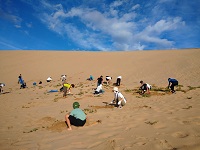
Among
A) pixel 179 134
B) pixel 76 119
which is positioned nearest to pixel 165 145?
pixel 179 134

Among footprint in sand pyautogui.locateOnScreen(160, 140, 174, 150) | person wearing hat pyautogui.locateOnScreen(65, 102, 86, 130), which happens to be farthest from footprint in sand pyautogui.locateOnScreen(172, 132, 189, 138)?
person wearing hat pyautogui.locateOnScreen(65, 102, 86, 130)

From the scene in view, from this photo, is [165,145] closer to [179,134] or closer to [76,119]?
[179,134]

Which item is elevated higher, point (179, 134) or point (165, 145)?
point (179, 134)

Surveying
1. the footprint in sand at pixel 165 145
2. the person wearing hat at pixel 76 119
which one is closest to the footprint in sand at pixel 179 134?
the footprint in sand at pixel 165 145

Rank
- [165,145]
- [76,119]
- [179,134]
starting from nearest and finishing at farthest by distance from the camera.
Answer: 1. [165,145]
2. [179,134]
3. [76,119]

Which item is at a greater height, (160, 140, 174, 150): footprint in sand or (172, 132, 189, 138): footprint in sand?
(172, 132, 189, 138): footprint in sand

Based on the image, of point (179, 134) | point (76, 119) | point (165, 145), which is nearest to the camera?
point (165, 145)

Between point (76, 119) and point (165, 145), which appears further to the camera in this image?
point (76, 119)

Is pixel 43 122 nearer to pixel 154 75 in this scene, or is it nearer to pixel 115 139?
pixel 115 139

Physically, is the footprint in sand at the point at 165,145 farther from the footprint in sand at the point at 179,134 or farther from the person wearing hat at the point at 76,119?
the person wearing hat at the point at 76,119

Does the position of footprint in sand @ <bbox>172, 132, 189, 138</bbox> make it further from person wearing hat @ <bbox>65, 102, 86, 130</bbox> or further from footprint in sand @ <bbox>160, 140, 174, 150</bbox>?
person wearing hat @ <bbox>65, 102, 86, 130</bbox>

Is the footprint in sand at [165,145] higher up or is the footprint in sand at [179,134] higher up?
the footprint in sand at [179,134]

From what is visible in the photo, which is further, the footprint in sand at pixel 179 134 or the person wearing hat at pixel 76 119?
the person wearing hat at pixel 76 119

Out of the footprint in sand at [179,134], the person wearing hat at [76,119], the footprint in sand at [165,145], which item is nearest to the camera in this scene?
the footprint in sand at [165,145]
